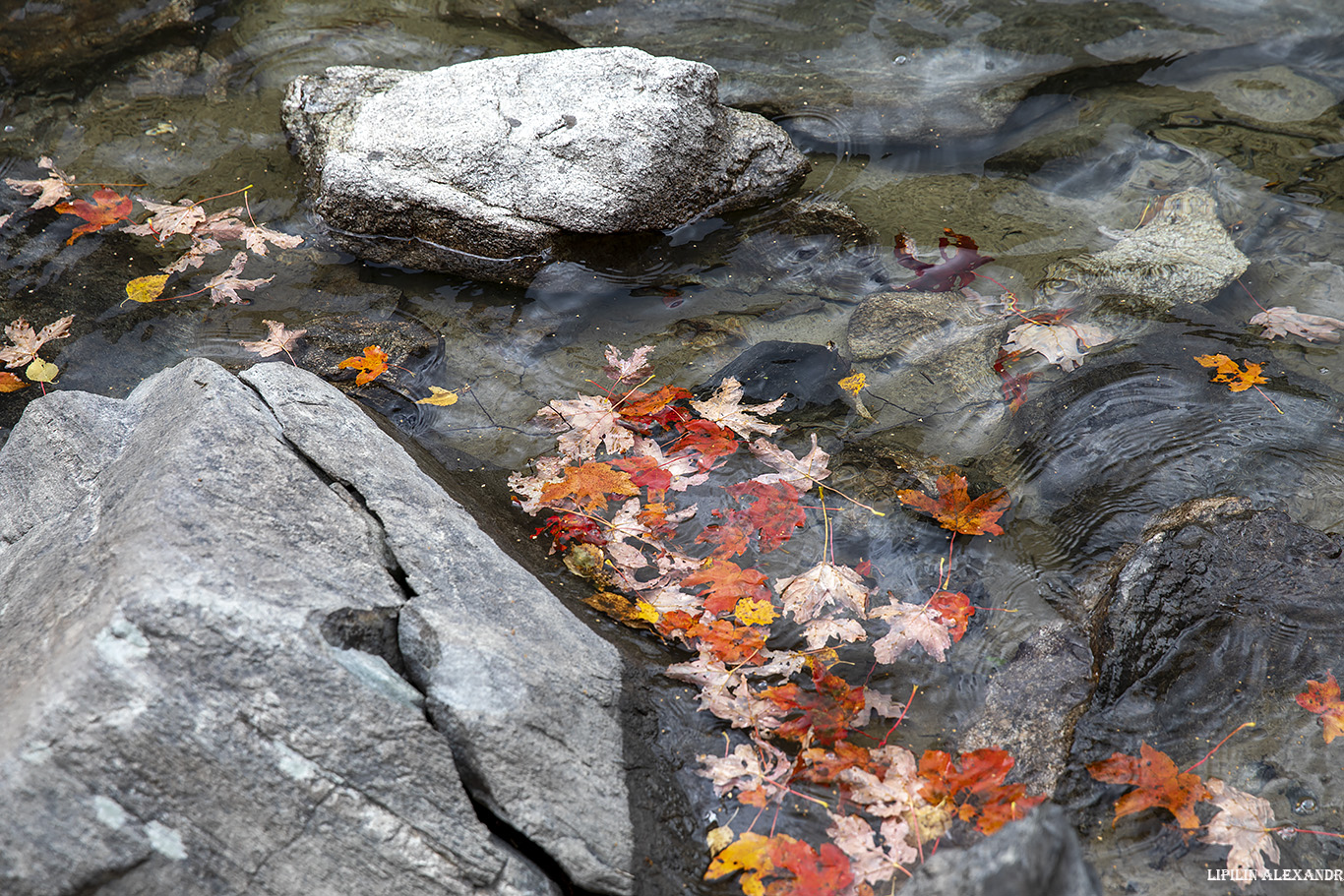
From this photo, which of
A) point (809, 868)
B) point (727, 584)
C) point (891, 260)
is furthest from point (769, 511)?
point (891, 260)

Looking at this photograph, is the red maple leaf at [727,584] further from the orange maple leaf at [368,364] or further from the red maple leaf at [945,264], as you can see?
the red maple leaf at [945,264]

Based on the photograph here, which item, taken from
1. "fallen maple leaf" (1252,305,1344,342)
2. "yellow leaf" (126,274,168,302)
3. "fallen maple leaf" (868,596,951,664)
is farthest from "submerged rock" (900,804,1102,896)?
"yellow leaf" (126,274,168,302)

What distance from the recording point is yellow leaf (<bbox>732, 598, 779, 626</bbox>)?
302 cm

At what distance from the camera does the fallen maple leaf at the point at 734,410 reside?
3.67m

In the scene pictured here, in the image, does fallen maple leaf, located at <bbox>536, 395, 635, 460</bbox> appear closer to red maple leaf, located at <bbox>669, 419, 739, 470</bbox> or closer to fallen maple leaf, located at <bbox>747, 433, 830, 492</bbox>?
red maple leaf, located at <bbox>669, 419, 739, 470</bbox>

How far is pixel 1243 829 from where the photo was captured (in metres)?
2.46

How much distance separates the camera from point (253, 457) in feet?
8.00

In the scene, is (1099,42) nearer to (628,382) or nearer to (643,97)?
(643,97)

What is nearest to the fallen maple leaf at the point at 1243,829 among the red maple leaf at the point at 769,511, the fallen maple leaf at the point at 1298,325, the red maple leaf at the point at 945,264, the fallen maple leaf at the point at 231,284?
the red maple leaf at the point at 769,511

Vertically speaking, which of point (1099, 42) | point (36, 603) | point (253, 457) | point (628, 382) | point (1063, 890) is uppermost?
point (1099, 42)

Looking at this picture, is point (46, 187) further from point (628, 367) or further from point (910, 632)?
point (910, 632)

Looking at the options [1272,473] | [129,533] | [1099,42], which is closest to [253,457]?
[129,533]

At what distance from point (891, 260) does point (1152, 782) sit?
115 inches

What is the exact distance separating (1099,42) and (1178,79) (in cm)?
58
